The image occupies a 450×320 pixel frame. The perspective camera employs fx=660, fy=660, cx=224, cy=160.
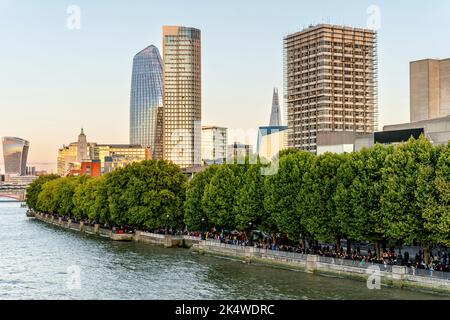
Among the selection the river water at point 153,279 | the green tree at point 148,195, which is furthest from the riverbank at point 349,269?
the green tree at point 148,195

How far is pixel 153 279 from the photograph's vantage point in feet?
189

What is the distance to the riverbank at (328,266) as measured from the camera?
48.1m

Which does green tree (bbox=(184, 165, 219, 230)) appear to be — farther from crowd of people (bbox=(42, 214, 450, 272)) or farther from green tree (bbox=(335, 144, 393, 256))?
green tree (bbox=(335, 144, 393, 256))

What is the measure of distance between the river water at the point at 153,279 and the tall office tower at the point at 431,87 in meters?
101

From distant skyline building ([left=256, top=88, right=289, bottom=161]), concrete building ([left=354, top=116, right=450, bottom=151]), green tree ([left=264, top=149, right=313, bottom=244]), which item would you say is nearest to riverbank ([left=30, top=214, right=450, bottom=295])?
green tree ([left=264, top=149, right=313, bottom=244])

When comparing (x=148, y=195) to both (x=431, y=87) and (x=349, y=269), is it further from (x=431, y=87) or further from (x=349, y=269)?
(x=431, y=87)

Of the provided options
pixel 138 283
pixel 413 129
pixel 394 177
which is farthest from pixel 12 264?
pixel 413 129

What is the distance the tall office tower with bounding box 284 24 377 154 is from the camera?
175750mm

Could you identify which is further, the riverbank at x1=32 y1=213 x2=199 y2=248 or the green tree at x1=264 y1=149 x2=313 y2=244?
the riverbank at x1=32 y1=213 x2=199 y2=248

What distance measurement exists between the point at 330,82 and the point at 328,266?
12426 centimetres

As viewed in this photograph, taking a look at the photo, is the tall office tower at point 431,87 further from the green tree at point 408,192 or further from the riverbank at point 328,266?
the green tree at point 408,192

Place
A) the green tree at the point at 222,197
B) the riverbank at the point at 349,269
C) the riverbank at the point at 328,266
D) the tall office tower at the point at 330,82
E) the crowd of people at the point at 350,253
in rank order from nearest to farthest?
the riverbank at the point at 349,269 < the riverbank at the point at 328,266 < the crowd of people at the point at 350,253 < the green tree at the point at 222,197 < the tall office tower at the point at 330,82

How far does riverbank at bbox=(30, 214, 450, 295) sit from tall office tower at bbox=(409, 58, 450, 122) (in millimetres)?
96709

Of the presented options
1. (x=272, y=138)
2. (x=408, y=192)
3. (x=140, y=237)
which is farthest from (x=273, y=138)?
(x=408, y=192)
